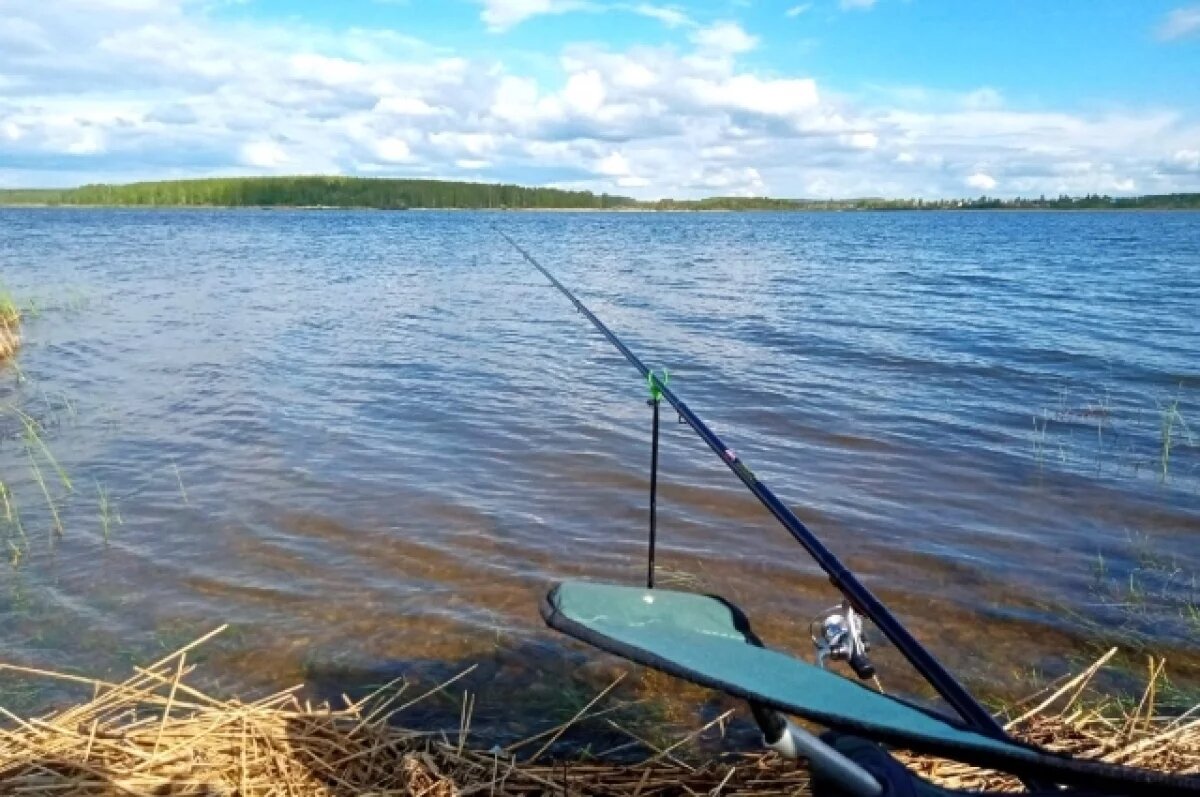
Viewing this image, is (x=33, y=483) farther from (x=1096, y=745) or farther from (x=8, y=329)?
(x=8, y=329)

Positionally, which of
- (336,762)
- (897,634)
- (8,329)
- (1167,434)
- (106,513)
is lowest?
(106,513)

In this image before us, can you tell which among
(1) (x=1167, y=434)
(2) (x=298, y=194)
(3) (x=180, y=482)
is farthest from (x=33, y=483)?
(2) (x=298, y=194)

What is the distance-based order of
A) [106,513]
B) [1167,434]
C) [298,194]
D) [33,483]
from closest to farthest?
[106,513] → [33,483] → [1167,434] → [298,194]

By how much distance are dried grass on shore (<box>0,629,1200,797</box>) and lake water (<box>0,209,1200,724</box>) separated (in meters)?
1.24

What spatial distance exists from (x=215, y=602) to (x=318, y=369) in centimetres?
773

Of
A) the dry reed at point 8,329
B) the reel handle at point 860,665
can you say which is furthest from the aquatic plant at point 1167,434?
the dry reed at point 8,329

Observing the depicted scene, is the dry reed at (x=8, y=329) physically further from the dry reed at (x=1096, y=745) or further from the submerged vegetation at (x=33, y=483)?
the dry reed at (x=1096, y=745)

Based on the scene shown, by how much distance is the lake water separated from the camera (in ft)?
17.8

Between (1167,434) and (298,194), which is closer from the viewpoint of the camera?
(1167,434)

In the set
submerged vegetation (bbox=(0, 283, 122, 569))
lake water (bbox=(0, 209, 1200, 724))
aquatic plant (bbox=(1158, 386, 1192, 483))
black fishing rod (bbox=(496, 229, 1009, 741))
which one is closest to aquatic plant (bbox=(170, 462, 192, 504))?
lake water (bbox=(0, 209, 1200, 724))

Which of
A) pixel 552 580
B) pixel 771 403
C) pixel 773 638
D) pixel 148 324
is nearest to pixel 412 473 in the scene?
pixel 552 580

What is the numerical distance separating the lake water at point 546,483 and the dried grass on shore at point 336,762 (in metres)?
1.24

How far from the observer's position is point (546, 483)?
8.14m

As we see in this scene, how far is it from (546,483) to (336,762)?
488 cm
